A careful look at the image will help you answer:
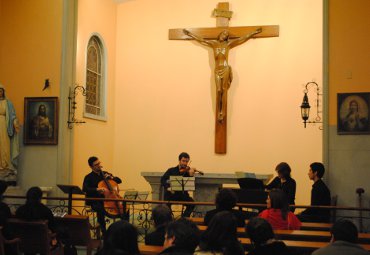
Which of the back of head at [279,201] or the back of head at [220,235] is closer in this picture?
the back of head at [220,235]

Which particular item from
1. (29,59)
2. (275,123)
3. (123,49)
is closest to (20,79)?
(29,59)

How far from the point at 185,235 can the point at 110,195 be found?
4918mm

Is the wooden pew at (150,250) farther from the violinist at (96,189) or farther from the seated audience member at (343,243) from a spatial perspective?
the violinist at (96,189)

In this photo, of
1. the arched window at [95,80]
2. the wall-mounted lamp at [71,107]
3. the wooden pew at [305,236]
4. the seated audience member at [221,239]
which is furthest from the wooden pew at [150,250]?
the arched window at [95,80]

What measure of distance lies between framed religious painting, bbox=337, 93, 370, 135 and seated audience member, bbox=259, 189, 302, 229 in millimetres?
2907

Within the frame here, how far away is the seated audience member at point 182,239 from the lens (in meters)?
3.35

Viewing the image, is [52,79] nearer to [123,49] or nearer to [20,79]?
[20,79]

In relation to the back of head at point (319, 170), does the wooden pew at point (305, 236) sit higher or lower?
lower

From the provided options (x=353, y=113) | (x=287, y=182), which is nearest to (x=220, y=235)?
(x=287, y=182)

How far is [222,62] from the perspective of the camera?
11.5m

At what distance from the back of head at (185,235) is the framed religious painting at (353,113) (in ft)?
17.3

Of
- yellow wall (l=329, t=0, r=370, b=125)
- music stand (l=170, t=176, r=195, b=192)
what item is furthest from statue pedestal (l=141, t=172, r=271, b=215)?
yellow wall (l=329, t=0, r=370, b=125)

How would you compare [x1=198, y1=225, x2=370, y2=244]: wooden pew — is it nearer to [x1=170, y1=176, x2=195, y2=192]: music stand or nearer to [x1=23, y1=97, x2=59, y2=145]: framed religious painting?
[x1=170, y1=176, x2=195, y2=192]: music stand

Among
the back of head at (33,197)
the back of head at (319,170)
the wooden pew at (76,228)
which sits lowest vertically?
the wooden pew at (76,228)
